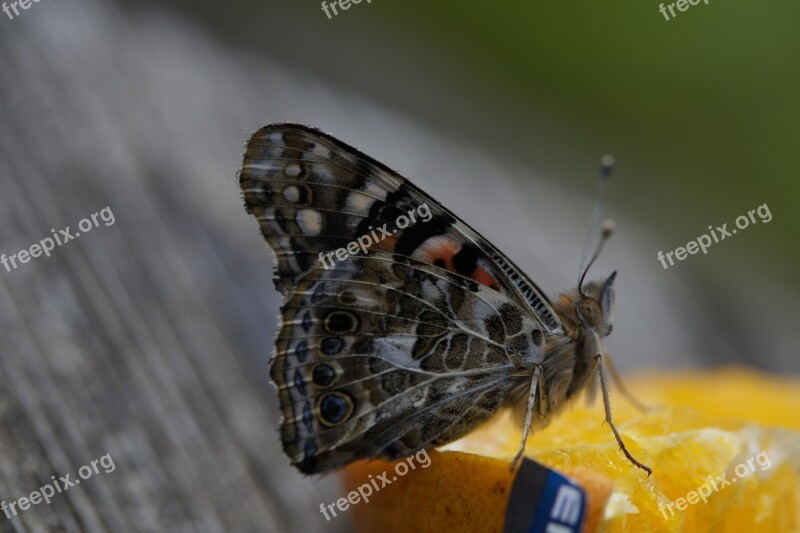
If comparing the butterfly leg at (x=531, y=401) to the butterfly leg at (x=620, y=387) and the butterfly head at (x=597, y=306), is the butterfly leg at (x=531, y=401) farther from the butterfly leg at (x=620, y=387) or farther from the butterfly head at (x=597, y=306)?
the butterfly leg at (x=620, y=387)

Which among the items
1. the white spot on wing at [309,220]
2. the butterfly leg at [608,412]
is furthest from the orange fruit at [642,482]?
the white spot on wing at [309,220]

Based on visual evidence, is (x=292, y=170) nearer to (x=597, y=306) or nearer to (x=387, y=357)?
(x=387, y=357)

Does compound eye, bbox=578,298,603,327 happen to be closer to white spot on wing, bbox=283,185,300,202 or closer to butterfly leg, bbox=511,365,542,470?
butterfly leg, bbox=511,365,542,470

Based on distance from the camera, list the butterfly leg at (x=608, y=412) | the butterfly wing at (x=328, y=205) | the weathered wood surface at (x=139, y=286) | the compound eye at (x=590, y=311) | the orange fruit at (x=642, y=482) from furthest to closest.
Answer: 1. the compound eye at (x=590, y=311)
2. the butterfly wing at (x=328, y=205)
3. the weathered wood surface at (x=139, y=286)
4. the butterfly leg at (x=608, y=412)
5. the orange fruit at (x=642, y=482)

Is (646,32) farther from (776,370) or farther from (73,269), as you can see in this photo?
(73,269)

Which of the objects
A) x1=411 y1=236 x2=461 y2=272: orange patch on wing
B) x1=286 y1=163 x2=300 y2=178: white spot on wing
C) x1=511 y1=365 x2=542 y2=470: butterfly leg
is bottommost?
x1=511 y1=365 x2=542 y2=470: butterfly leg

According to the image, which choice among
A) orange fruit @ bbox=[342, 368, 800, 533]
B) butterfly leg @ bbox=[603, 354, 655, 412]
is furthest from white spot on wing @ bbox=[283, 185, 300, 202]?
butterfly leg @ bbox=[603, 354, 655, 412]

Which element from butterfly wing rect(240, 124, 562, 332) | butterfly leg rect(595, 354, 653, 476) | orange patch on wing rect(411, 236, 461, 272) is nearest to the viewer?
butterfly leg rect(595, 354, 653, 476)

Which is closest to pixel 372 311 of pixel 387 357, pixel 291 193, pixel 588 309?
pixel 387 357
